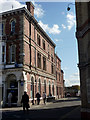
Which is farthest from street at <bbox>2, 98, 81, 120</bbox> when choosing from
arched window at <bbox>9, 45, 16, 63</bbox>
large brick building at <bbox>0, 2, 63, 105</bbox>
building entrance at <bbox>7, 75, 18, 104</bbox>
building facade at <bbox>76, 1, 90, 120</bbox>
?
arched window at <bbox>9, 45, 16, 63</bbox>

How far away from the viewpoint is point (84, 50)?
442 inches

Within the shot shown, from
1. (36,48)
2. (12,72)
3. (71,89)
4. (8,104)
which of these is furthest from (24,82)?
(71,89)

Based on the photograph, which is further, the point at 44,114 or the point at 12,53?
the point at 12,53

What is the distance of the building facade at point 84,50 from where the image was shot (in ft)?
34.1

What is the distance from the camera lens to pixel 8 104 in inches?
806

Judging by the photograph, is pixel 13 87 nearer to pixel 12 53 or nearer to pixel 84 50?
pixel 12 53

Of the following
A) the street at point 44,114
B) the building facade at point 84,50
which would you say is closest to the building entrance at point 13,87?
the street at point 44,114

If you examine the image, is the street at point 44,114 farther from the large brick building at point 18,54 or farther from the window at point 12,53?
the window at point 12,53

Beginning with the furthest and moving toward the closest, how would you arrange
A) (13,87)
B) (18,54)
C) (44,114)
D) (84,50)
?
(18,54), (13,87), (44,114), (84,50)

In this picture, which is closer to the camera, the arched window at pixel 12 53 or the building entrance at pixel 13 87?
the building entrance at pixel 13 87

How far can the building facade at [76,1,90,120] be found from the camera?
1040cm

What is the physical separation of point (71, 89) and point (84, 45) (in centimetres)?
6299

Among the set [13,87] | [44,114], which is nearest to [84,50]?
[44,114]

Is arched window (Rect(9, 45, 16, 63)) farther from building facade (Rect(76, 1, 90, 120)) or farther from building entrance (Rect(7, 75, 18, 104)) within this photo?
building facade (Rect(76, 1, 90, 120))
